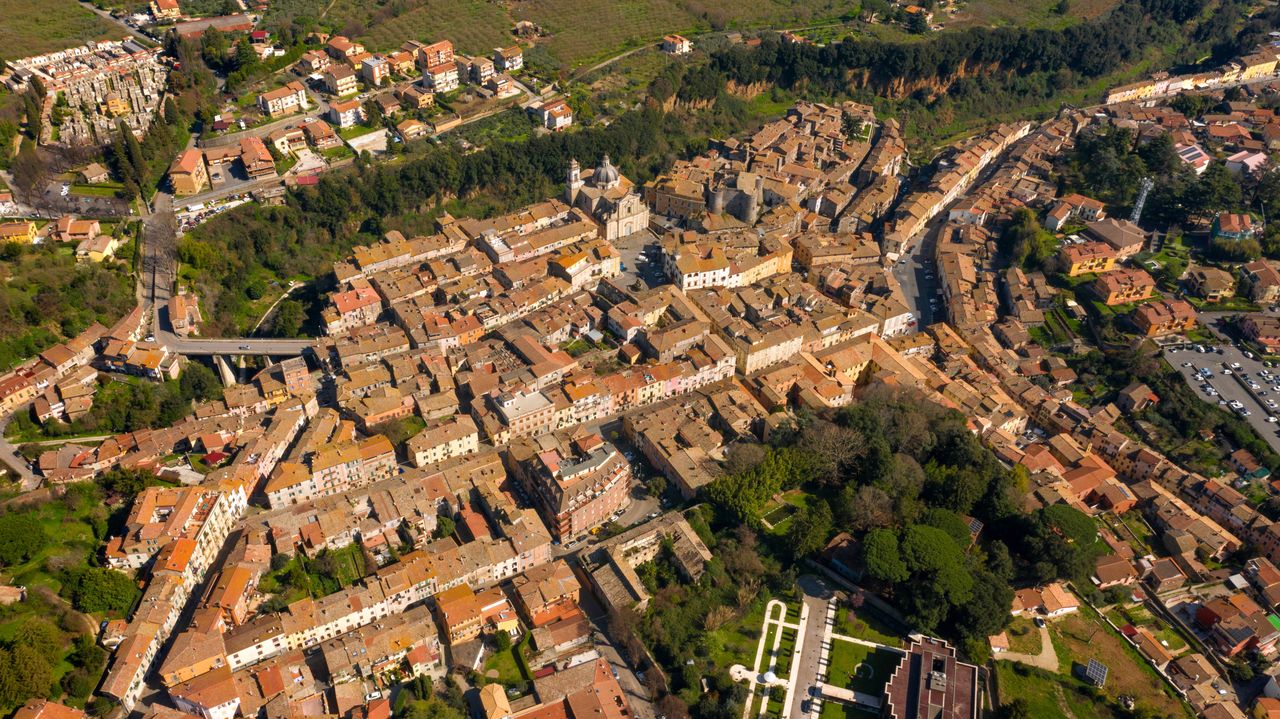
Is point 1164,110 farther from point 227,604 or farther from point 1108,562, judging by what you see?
point 227,604

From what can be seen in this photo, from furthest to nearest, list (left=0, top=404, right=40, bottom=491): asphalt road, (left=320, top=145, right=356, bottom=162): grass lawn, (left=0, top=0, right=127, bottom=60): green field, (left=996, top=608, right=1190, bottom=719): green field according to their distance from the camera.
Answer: (left=0, top=0, right=127, bottom=60): green field → (left=320, top=145, right=356, bottom=162): grass lawn → (left=0, top=404, right=40, bottom=491): asphalt road → (left=996, top=608, right=1190, bottom=719): green field

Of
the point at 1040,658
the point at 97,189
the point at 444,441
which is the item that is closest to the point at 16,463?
the point at 444,441

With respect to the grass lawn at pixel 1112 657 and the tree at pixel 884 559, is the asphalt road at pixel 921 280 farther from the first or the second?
the grass lawn at pixel 1112 657

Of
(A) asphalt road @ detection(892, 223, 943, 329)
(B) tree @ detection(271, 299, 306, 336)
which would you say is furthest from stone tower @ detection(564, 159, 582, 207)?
(A) asphalt road @ detection(892, 223, 943, 329)

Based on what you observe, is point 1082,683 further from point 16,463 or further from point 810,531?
point 16,463

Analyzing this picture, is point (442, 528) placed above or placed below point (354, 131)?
below

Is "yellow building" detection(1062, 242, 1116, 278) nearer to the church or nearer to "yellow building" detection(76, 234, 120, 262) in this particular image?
the church
